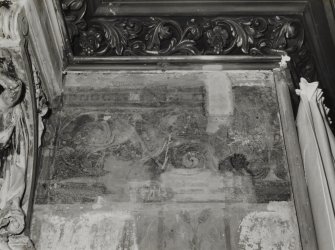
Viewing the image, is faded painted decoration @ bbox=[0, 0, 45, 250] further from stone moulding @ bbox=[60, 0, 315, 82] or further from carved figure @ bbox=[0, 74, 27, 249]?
stone moulding @ bbox=[60, 0, 315, 82]

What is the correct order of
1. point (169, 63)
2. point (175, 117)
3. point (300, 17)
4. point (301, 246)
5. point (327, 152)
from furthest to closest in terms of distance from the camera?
point (300, 17), point (169, 63), point (175, 117), point (327, 152), point (301, 246)

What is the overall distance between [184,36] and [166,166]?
0.83 metres

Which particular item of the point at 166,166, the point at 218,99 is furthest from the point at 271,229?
the point at 218,99

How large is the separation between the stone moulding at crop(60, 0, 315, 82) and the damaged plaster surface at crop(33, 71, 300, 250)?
0.16 meters

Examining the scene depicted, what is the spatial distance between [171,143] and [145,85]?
0.38 m

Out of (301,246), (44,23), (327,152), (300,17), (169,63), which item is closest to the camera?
(301,246)

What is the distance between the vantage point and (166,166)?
219cm

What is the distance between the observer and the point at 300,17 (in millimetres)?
2748

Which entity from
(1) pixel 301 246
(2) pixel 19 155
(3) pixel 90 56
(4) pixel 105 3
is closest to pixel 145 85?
(3) pixel 90 56

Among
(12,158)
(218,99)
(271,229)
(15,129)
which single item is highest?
(218,99)

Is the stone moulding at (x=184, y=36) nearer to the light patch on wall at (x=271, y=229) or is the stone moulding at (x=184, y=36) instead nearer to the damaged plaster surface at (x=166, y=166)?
the damaged plaster surface at (x=166, y=166)

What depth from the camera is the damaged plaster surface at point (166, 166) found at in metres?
1.97

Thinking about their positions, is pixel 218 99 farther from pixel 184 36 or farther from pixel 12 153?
pixel 12 153

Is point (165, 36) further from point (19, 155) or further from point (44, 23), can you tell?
point (19, 155)
